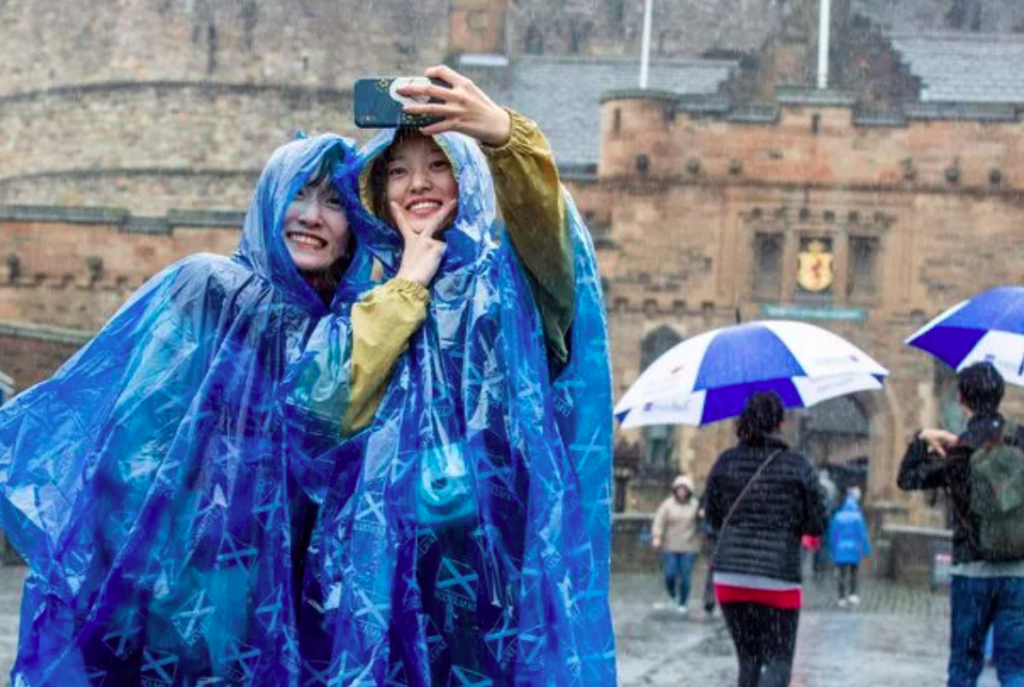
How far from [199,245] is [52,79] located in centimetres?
1415

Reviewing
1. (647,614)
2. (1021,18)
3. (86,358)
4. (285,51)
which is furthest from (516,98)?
(86,358)

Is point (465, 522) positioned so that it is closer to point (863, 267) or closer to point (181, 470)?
point (181, 470)

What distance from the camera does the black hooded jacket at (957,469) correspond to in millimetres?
7898

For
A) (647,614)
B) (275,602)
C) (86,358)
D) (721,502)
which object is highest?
(86,358)

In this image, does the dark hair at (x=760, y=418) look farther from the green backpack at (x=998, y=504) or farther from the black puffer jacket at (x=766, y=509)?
the green backpack at (x=998, y=504)

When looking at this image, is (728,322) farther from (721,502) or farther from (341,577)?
(341,577)

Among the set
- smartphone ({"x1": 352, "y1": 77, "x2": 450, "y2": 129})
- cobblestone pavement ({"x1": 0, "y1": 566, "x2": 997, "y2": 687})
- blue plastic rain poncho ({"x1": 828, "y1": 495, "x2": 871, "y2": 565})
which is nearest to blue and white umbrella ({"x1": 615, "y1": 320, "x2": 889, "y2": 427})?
cobblestone pavement ({"x1": 0, "y1": 566, "x2": 997, "y2": 687})

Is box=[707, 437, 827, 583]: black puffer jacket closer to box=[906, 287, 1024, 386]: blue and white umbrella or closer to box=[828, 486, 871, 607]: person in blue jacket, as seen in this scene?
box=[906, 287, 1024, 386]: blue and white umbrella

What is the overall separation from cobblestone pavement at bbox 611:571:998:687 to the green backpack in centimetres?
437

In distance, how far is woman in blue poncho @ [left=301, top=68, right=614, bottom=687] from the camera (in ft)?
13.2

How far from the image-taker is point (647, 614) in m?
18.8

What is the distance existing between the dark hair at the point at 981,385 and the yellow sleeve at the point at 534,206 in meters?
3.77

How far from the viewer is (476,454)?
13.4 feet

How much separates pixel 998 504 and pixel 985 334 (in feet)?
4.43
